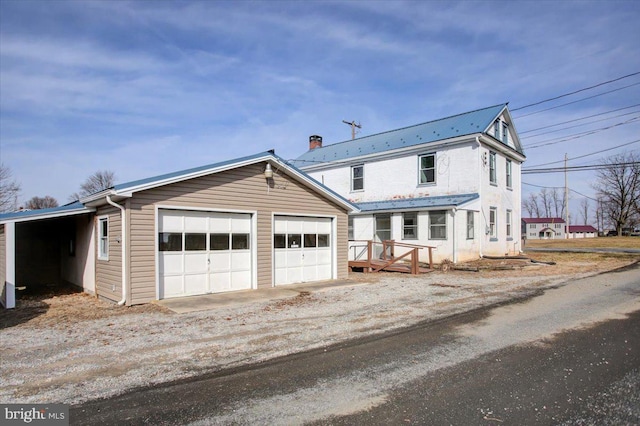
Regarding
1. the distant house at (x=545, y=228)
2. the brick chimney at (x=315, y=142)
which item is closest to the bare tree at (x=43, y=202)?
the brick chimney at (x=315, y=142)

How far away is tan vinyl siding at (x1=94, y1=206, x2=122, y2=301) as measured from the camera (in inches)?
408

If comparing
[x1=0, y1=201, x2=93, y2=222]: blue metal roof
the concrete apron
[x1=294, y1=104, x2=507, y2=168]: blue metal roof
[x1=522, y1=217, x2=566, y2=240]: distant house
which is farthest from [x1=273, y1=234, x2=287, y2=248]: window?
[x1=522, y1=217, x2=566, y2=240]: distant house

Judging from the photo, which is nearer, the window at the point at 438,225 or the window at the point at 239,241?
the window at the point at 239,241

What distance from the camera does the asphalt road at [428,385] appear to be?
12.9 ft

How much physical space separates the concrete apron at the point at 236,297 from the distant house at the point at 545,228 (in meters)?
87.3

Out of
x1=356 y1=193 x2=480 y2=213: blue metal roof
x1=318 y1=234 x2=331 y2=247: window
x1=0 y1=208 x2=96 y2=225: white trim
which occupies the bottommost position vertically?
x1=318 y1=234 x2=331 y2=247: window

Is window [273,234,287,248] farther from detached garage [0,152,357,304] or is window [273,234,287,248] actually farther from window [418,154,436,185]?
window [418,154,436,185]

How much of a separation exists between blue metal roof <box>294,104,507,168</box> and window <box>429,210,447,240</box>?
4.11 m

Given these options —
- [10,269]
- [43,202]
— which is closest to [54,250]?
[10,269]

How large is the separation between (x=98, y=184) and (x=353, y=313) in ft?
196

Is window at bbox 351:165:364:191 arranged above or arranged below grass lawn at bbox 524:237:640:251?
above

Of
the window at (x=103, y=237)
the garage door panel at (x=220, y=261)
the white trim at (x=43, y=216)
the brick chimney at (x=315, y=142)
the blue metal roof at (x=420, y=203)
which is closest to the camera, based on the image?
the white trim at (x=43, y=216)

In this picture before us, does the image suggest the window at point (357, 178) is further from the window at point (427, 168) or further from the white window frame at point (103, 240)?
the white window frame at point (103, 240)

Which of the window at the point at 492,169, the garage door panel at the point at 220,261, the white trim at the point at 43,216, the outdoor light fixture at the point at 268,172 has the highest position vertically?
the window at the point at 492,169
